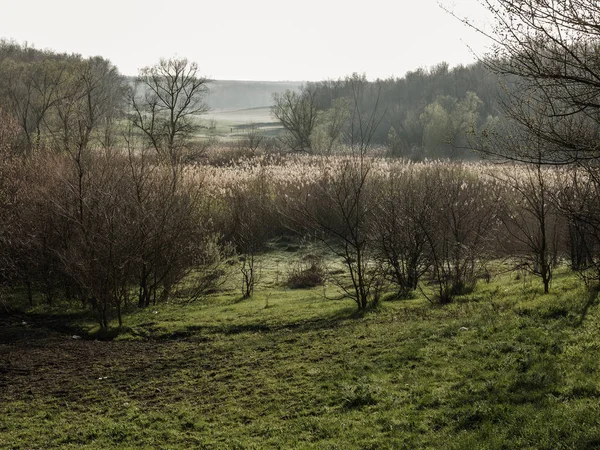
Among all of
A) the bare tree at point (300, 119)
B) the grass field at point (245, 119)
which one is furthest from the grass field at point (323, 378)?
the grass field at point (245, 119)

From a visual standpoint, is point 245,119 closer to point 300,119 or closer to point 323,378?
point 300,119

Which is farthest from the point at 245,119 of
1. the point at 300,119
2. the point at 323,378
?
the point at 323,378

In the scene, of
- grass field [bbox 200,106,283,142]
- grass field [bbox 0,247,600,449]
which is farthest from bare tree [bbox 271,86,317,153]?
grass field [bbox 200,106,283,142]

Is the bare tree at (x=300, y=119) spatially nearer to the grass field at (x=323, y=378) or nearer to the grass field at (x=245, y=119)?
the grass field at (x=323, y=378)

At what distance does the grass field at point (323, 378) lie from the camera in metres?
7.09

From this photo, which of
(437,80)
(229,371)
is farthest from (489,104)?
(229,371)

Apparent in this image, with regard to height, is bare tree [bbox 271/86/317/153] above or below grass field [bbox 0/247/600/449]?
above

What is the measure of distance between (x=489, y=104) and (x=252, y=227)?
47.5 metres

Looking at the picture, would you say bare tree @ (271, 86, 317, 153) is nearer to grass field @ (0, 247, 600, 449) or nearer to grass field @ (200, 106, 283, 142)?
grass field @ (0, 247, 600, 449)

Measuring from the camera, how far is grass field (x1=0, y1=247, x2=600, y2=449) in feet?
23.2

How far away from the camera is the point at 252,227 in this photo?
20922 millimetres

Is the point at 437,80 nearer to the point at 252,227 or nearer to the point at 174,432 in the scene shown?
the point at 252,227

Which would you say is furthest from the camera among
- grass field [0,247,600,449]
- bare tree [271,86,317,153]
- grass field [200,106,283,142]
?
grass field [200,106,283,142]

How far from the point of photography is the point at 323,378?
9125 millimetres
